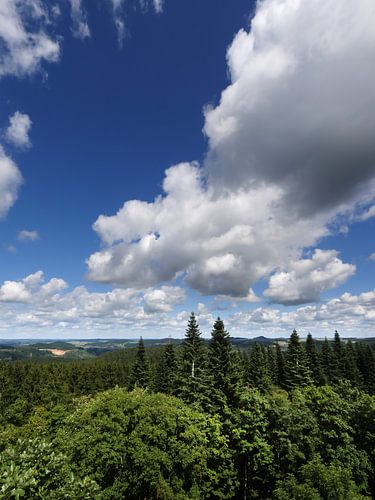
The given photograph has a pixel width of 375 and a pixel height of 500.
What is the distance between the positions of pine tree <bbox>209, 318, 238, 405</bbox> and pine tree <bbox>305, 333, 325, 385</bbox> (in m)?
26.9

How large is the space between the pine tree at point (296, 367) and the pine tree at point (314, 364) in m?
4.41

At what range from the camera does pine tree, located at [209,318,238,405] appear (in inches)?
1686

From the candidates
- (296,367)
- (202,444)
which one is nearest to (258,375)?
(296,367)

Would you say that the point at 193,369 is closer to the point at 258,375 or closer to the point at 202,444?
the point at 202,444

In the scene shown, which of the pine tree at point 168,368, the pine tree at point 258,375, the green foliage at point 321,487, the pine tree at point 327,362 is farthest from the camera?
the pine tree at point 327,362

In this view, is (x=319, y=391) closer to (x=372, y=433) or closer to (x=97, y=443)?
(x=372, y=433)

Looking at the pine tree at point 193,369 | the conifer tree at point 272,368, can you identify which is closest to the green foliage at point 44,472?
the pine tree at point 193,369

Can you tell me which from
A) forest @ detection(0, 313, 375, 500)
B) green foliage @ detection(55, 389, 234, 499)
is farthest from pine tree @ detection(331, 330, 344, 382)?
green foliage @ detection(55, 389, 234, 499)

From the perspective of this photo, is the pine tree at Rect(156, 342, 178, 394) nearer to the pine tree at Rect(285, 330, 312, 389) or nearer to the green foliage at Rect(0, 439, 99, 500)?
the pine tree at Rect(285, 330, 312, 389)

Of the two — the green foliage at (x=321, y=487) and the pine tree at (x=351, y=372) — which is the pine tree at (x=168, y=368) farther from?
the green foliage at (x=321, y=487)

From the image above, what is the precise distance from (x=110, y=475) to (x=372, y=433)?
25193 millimetres

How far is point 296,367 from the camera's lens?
192ft

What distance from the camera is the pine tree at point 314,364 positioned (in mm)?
64938

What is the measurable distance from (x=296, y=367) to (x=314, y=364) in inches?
527
